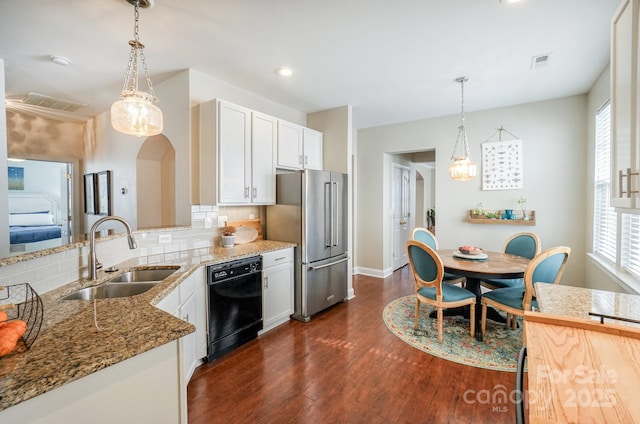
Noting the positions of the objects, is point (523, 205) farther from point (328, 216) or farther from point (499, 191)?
point (328, 216)

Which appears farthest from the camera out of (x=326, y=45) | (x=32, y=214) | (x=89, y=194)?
(x=89, y=194)

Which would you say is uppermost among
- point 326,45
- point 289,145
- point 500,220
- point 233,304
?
point 326,45

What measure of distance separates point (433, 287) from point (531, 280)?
2.71 ft

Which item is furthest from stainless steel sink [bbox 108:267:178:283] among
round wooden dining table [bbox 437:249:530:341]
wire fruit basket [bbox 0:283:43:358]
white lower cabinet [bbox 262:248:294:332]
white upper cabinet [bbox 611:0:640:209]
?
white upper cabinet [bbox 611:0:640:209]

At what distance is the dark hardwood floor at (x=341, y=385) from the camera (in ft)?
6.19

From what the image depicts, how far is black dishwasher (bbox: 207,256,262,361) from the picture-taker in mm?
2488

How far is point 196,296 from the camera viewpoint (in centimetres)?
233

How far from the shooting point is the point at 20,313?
1.27 meters

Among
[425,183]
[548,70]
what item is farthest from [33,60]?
[425,183]

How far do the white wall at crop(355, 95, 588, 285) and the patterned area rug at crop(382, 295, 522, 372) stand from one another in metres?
1.57

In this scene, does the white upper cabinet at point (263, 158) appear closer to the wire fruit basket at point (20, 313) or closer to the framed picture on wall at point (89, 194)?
the wire fruit basket at point (20, 313)

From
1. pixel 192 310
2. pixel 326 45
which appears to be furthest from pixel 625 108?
pixel 192 310

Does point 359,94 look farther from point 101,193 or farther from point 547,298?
point 101,193

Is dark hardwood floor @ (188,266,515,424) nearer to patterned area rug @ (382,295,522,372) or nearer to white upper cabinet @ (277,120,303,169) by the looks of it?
patterned area rug @ (382,295,522,372)
